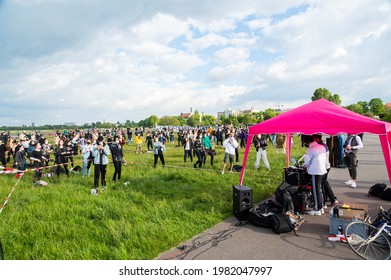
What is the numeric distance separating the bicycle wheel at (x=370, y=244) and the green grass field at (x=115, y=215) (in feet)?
8.88

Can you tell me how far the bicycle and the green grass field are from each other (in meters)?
2.70

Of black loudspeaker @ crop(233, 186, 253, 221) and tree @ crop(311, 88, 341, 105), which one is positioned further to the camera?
tree @ crop(311, 88, 341, 105)

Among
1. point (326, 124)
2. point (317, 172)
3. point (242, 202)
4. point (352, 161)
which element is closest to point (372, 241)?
point (317, 172)

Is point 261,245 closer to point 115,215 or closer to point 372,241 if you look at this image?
point 372,241

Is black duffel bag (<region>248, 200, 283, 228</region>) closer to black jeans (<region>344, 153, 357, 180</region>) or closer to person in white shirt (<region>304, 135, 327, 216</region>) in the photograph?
person in white shirt (<region>304, 135, 327, 216</region>)

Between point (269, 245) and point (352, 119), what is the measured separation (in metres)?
3.43

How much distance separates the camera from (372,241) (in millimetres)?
4242

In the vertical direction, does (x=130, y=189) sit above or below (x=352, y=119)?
below

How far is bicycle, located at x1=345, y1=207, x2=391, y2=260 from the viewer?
420 centimetres

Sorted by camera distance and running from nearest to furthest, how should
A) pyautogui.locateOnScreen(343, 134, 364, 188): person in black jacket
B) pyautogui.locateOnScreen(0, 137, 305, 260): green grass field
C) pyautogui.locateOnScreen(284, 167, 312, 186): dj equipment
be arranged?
1. pyautogui.locateOnScreen(0, 137, 305, 260): green grass field
2. pyautogui.locateOnScreen(284, 167, 312, 186): dj equipment
3. pyautogui.locateOnScreen(343, 134, 364, 188): person in black jacket

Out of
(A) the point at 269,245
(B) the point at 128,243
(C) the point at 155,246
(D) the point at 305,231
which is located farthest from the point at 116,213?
(D) the point at 305,231

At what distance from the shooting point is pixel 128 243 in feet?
15.5

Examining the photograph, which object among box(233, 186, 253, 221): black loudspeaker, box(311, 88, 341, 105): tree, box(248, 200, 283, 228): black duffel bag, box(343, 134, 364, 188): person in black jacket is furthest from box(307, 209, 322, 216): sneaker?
box(311, 88, 341, 105): tree

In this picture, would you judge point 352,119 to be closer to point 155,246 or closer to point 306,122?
point 306,122
